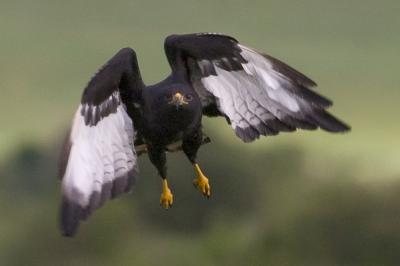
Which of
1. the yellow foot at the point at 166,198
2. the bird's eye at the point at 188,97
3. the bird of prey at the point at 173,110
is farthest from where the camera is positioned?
the yellow foot at the point at 166,198

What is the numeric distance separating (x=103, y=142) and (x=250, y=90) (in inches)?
39.7

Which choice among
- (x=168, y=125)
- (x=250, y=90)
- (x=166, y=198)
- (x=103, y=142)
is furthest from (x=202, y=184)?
(x=103, y=142)

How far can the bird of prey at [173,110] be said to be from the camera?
633 centimetres

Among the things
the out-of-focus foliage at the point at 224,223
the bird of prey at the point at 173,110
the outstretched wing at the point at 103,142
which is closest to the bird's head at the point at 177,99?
the bird of prey at the point at 173,110

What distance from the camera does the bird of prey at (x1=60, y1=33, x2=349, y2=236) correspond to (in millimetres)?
6328

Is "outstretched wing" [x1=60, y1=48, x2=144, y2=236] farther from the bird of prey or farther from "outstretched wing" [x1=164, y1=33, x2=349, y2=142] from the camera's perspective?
"outstretched wing" [x1=164, y1=33, x2=349, y2=142]

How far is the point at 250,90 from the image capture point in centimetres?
715

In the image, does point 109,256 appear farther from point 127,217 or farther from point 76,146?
point 76,146

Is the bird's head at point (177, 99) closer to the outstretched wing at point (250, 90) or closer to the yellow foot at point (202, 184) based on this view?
the outstretched wing at point (250, 90)

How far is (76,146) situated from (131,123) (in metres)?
0.35

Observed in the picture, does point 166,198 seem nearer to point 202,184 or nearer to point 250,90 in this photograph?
point 202,184

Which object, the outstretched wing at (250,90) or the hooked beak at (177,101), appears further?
the outstretched wing at (250,90)

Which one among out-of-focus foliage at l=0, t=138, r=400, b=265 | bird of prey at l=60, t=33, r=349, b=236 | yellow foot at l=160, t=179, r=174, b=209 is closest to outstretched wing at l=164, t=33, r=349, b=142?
bird of prey at l=60, t=33, r=349, b=236

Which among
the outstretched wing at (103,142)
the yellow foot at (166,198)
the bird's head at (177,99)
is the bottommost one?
the yellow foot at (166,198)
